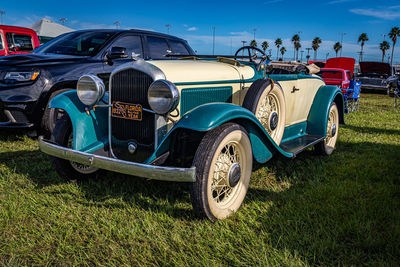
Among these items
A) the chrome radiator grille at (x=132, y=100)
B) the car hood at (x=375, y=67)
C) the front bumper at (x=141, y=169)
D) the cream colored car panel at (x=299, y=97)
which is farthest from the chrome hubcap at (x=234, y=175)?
the car hood at (x=375, y=67)

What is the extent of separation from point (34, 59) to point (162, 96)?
10.9 feet

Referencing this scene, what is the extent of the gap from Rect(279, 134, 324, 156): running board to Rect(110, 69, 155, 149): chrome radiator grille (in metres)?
1.57

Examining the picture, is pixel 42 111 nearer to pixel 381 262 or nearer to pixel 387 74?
pixel 381 262

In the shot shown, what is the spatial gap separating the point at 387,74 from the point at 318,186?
17.9 metres

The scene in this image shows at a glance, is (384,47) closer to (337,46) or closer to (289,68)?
(337,46)

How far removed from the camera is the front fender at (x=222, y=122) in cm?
234

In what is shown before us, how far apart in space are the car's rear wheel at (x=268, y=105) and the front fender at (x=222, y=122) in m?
0.22

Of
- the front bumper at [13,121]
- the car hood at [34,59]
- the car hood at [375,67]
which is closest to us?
the front bumper at [13,121]

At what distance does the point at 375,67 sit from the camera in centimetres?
1800

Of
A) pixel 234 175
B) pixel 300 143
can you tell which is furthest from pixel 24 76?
pixel 300 143

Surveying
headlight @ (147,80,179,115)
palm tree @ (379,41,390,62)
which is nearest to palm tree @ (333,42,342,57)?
palm tree @ (379,41,390,62)

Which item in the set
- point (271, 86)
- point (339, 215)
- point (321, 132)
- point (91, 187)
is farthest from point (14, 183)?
point (321, 132)

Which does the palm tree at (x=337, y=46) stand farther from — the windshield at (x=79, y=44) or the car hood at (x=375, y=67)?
the windshield at (x=79, y=44)

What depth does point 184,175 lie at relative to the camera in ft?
7.15
